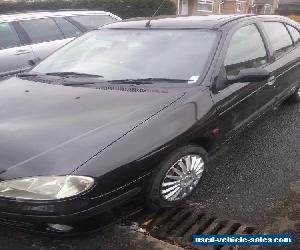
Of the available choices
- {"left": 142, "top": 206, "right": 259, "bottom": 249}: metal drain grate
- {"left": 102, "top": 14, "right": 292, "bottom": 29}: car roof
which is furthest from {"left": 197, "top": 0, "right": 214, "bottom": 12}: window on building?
{"left": 142, "top": 206, "right": 259, "bottom": 249}: metal drain grate

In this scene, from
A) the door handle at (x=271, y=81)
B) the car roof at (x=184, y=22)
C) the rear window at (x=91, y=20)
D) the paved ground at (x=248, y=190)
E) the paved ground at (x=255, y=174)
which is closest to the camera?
the paved ground at (x=248, y=190)

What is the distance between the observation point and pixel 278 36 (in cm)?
484

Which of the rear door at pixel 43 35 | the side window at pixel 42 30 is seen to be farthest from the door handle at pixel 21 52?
the side window at pixel 42 30

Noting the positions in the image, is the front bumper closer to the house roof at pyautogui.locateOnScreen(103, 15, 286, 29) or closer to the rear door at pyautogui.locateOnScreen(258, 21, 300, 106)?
the house roof at pyautogui.locateOnScreen(103, 15, 286, 29)

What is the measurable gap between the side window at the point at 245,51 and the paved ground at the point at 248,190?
3.23ft

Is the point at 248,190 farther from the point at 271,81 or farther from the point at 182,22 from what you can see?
the point at 182,22

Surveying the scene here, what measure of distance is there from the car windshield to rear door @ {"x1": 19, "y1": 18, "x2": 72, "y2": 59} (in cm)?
A: 277

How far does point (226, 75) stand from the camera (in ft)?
11.9

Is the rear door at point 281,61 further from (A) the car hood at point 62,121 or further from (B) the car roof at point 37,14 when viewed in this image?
(B) the car roof at point 37,14

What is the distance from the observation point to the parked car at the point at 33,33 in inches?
255

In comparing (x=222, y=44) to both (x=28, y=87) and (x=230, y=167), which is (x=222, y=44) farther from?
(x=28, y=87)

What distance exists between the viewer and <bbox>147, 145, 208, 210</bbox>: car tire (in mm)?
2998

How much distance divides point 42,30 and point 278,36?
4.25 meters

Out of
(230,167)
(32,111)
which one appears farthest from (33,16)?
(230,167)
